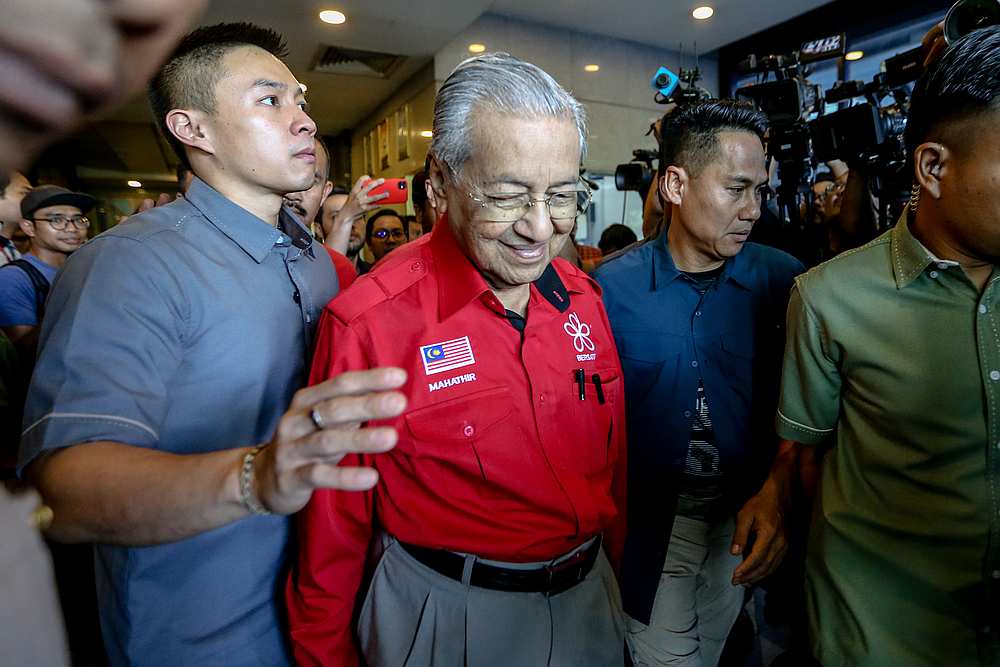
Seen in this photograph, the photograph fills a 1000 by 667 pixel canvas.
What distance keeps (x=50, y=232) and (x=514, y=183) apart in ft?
10.8

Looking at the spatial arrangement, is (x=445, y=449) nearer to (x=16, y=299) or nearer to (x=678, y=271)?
(x=678, y=271)

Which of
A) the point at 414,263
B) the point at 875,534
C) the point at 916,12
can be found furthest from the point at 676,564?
the point at 916,12

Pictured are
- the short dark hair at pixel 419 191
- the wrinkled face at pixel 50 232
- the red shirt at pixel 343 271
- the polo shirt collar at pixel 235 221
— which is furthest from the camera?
the wrinkled face at pixel 50 232

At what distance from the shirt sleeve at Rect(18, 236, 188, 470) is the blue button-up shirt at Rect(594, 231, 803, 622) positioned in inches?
50.9

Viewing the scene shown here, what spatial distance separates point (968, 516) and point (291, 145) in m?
1.60

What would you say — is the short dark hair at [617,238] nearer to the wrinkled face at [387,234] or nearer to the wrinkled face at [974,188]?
the wrinkled face at [387,234]

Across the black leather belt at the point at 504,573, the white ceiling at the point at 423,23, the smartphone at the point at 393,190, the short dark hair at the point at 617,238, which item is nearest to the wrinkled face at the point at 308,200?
the smartphone at the point at 393,190

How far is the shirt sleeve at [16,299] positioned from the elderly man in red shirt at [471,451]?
2.24 m

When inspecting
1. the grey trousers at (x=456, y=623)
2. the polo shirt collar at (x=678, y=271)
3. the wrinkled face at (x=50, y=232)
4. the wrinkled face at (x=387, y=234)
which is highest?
the wrinkled face at (x=50, y=232)

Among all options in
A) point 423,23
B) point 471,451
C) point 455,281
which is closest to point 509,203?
point 455,281

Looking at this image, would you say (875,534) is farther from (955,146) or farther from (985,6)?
(985,6)

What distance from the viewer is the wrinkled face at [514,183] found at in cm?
112

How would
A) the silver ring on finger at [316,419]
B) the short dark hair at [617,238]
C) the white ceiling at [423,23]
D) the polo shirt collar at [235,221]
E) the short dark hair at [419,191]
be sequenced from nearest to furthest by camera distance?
the silver ring on finger at [316,419] < the polo shirt collar at [235,221] < the short dark hair at [419,191] < the short dark hair at [617,238] < the white ceiling at [423,23]

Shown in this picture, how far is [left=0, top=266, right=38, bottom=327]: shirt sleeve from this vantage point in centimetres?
254
